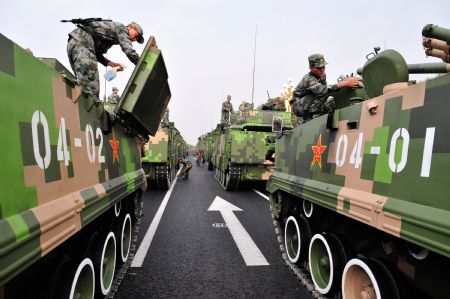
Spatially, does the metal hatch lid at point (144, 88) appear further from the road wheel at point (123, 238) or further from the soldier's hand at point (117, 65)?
the road wheel at point (123, 238)

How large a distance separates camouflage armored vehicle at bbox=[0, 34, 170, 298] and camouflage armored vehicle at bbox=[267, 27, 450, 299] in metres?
2.13

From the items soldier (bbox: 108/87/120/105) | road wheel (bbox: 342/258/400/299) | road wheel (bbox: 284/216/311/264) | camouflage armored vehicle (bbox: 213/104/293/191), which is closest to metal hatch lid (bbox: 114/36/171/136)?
road wheel (bbox: 284/216/311/264)

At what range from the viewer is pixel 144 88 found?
3684 millimetres

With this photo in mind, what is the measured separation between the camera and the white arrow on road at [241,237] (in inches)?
200

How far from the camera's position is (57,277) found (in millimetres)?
2336

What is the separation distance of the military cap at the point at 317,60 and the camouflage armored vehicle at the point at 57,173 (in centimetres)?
213

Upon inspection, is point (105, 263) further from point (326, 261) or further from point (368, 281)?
point (368, 281)

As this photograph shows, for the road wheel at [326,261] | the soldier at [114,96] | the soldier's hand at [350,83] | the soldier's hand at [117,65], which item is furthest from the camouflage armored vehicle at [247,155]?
the road wheel at [326,261]

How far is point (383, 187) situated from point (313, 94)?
8.60 feet

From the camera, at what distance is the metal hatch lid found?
3584 mm

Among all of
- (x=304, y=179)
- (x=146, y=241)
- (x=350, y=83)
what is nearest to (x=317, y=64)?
(x=350, y=83)

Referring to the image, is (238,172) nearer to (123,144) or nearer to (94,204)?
(123,144)

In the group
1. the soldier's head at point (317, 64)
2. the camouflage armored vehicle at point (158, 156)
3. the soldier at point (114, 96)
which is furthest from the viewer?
the soldier at point (114, 96)

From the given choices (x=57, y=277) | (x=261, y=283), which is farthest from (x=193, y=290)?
(x=57, y=277)
